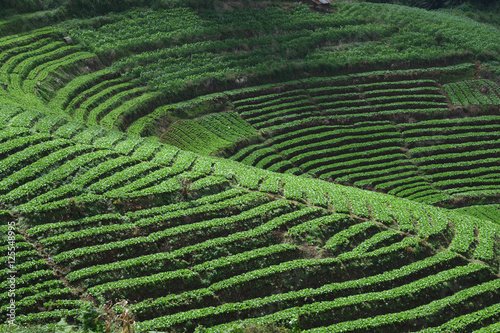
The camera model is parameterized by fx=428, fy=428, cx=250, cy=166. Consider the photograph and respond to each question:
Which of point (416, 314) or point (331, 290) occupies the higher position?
point (331, 290)

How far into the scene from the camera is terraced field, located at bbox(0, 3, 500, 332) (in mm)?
21688

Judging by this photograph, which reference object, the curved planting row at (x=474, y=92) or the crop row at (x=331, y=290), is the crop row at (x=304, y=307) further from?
the curved planting row at (x=474, y=92)

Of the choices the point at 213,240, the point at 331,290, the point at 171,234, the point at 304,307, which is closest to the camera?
the point at 304,307

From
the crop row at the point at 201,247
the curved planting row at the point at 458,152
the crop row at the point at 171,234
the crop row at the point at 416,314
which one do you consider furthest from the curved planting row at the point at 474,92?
the crop row at the point at 171,234

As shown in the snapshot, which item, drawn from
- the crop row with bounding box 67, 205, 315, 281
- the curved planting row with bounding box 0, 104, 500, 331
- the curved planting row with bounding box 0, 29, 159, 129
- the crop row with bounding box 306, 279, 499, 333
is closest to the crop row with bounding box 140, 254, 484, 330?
the curved planting row with bounding box 0, 104, 500, 331

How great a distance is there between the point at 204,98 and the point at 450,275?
34.3 metres

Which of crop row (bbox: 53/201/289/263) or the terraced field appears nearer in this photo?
the terraced field

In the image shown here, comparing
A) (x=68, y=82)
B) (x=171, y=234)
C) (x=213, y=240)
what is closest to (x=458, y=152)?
(x=213, y=240)

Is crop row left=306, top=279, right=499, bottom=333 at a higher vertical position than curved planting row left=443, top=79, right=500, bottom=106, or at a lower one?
lower

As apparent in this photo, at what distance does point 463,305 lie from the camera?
24.0 m

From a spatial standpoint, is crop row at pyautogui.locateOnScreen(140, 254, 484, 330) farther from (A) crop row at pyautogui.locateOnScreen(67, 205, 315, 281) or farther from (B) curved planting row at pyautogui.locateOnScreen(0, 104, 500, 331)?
(A) crop row at pyautogui.locateOnScreen(67, 205, 315, 281)

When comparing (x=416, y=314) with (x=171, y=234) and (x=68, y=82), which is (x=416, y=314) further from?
(x=68, y=82)

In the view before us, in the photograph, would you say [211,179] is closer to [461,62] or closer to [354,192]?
[354,192]

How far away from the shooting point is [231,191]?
90.4 ft
